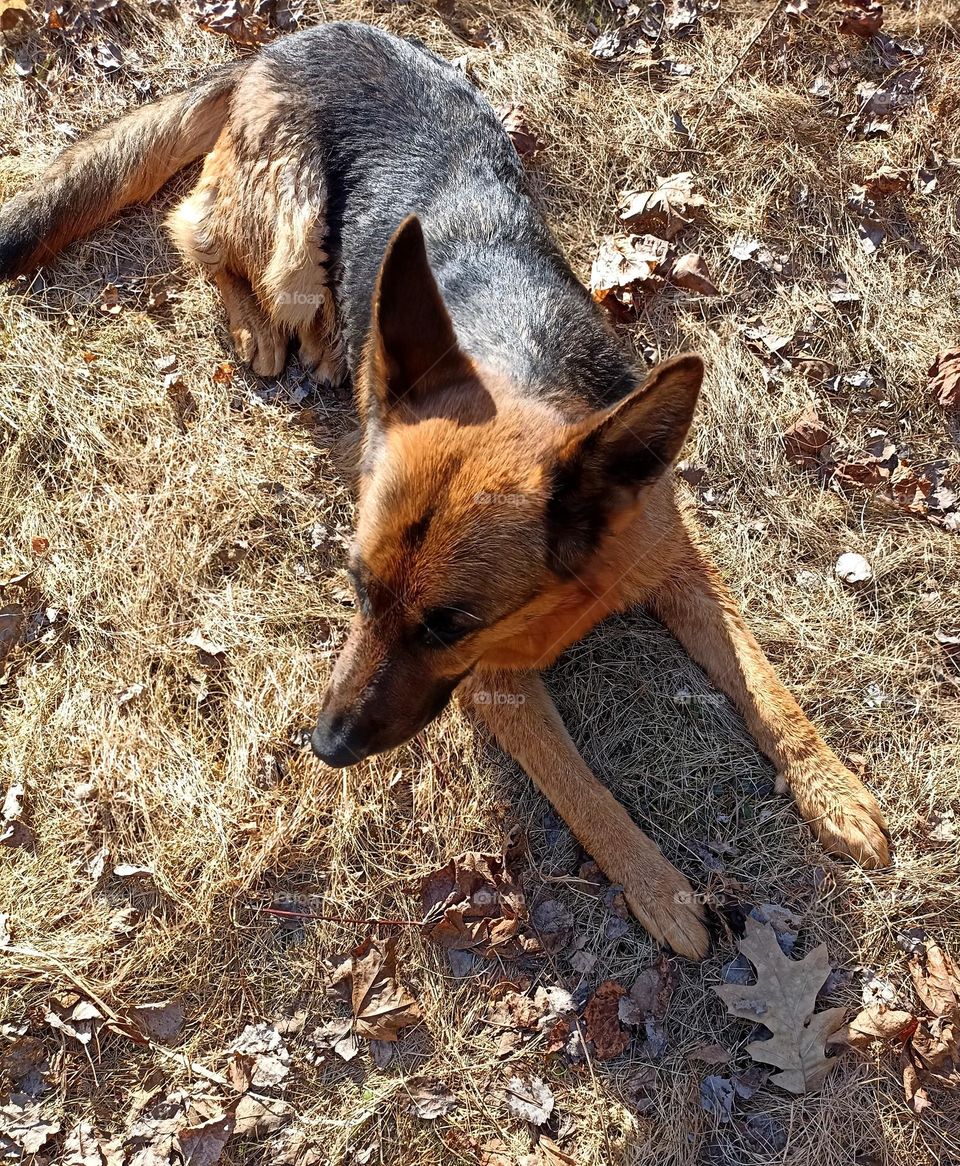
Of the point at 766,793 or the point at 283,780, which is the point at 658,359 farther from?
the point at 283,780

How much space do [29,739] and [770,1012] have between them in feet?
13.1

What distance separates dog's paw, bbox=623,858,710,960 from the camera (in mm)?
3850

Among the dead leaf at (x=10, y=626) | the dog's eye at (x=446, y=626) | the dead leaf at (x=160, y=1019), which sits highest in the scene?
the dog's eye at (x=446, y=626)

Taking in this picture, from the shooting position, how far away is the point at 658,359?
17.1 ft

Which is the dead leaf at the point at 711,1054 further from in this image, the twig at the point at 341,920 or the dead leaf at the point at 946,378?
the dead leaf at the point at 946,378

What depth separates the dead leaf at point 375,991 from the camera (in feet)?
12.8

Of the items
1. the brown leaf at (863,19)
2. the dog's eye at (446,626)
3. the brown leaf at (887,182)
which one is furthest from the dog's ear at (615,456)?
the brown leaf at (863,19)

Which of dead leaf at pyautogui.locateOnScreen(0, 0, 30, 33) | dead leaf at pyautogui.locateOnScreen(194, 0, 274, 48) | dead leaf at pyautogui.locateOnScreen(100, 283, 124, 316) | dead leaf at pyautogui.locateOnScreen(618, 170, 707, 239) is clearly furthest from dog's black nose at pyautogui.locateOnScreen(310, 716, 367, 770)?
dead leaf at pyautogui.locateOnScreen(0, 0, 30, 33)

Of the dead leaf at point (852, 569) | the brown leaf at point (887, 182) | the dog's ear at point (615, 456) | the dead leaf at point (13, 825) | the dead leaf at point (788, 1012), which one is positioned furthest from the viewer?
the brown leaf at point (887, 182)

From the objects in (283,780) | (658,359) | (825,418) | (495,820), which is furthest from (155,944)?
(825,418)

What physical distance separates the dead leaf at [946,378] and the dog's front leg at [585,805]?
9.72ft

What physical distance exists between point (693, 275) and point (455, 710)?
3105 millimetres

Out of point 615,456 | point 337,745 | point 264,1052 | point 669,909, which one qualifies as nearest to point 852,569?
point 669,909

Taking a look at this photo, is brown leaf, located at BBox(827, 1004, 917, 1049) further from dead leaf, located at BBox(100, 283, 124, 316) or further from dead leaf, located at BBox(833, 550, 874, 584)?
dead leaf, located at BBox(100, 283, 124, 316)
